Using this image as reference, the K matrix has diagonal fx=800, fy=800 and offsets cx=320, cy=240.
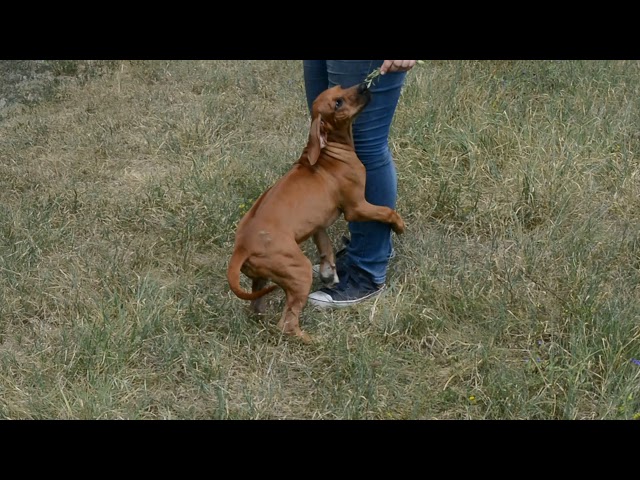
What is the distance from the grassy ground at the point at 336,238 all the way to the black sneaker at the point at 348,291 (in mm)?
81

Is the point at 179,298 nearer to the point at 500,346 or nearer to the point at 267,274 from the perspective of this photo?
the point at 267,274

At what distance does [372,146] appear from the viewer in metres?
3.69

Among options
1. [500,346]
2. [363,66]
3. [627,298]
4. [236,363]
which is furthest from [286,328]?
[627,298]

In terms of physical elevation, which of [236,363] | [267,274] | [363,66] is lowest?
[236,363]

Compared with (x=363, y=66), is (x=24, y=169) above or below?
below

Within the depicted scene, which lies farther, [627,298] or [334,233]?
[334,233]

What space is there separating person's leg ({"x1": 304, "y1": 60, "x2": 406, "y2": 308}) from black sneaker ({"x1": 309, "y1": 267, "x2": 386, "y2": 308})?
1 cm

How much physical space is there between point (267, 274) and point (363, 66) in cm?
99

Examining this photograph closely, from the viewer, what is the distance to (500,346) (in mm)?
3477

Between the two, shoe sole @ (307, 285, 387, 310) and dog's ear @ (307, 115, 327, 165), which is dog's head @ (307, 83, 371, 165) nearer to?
dog's ear @ (307, 115, 327, 165)

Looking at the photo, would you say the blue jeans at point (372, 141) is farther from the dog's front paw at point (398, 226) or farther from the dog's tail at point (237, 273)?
the dog's tail at point (237, 273)

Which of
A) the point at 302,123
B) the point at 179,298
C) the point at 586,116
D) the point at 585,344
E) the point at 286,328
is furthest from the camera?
the point at 302,123

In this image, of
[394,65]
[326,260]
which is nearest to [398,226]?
[326,260]

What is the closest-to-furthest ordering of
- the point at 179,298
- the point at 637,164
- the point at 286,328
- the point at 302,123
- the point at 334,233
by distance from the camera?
the point at 286,328 < the point at 179,298 < the point at 334,233 < the point at 637,164 < the point at 302,123
